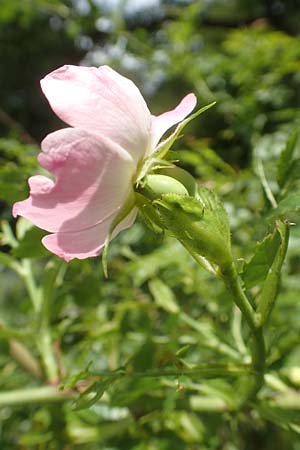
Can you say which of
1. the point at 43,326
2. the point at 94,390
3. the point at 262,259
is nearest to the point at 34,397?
the point at 43,326

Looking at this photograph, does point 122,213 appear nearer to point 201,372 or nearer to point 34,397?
point 201,372

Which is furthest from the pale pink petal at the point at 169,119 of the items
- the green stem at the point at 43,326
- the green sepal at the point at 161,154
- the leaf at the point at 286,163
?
the green stem at the point at 43,326

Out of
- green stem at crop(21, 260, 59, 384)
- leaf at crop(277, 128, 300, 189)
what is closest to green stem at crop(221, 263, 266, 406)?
leaf at crop(277, 128, 300, 189)

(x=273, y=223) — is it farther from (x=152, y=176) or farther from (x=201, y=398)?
(x=201, y=398)

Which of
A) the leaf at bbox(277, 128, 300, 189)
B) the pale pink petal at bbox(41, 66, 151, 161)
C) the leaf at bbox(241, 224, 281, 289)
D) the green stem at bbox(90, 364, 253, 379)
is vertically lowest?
the green stem at bbox(90, 364, 253, 379)

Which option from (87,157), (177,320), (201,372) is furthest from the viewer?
(177,320)

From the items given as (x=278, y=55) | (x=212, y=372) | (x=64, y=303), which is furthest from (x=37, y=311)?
(x=278, y=55)

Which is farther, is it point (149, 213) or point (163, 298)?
point (163, 298)

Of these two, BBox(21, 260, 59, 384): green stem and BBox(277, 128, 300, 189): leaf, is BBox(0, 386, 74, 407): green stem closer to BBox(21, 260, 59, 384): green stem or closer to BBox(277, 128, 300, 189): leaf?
BBox(21, 260, 59, 384): green stem
